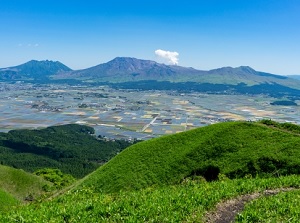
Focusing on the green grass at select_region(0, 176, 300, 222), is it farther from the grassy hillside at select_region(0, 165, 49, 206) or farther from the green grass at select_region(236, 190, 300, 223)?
the grassy hillside at select_region(0, 165, 49, 206)

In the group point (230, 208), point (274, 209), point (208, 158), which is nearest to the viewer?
point (274, 209)

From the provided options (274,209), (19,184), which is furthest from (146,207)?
(19,184)

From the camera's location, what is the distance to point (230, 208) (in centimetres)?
2269

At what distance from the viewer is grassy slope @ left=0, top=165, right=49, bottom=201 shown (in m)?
50.3

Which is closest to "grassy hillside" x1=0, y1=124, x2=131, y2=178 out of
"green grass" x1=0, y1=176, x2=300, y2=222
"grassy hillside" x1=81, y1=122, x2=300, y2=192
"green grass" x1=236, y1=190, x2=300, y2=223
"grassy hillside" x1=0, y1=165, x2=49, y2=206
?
"grassy hillside" x1=0, y1=165, x2=49, y2=206

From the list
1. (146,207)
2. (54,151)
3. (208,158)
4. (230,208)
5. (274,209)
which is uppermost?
(274,209)

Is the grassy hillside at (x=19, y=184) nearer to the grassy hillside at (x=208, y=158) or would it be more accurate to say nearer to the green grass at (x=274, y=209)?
the grassy hillside at (x=208, y=158)

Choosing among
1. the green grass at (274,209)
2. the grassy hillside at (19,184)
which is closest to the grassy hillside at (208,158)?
the green grass at (274,209)

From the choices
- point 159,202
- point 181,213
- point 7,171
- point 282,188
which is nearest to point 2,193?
point 7,171

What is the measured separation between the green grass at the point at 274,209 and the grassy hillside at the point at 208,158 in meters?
12.0

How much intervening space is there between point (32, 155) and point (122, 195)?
144 metres

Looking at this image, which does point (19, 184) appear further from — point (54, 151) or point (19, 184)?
point (54, 151)

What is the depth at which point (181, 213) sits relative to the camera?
853 inches

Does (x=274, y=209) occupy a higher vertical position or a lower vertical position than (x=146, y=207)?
higher
